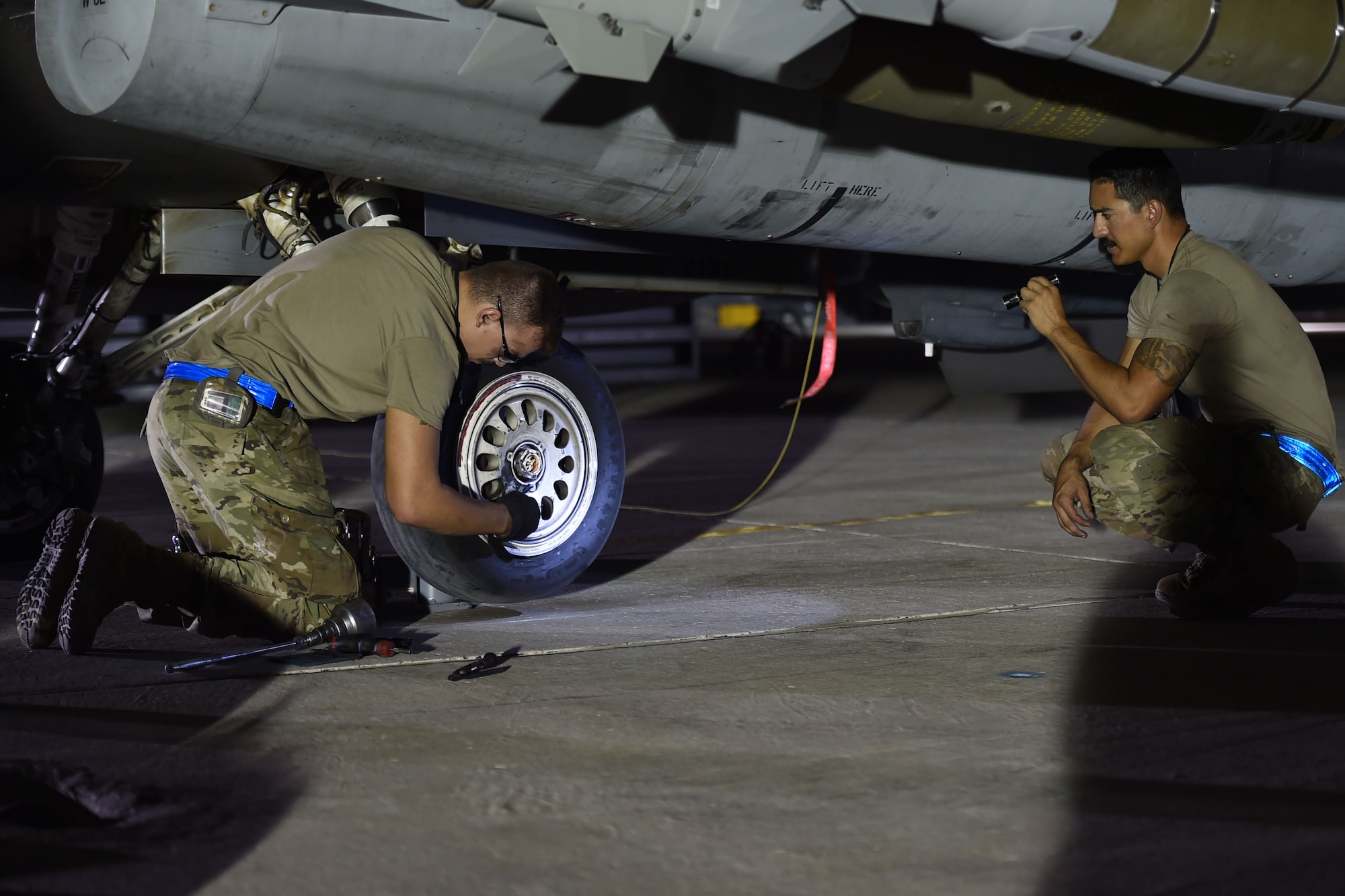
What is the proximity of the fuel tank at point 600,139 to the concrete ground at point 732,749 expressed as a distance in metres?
1.26

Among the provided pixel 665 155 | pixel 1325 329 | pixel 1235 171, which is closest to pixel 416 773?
pixel 665 155

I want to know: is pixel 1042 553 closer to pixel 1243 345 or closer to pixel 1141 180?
pixel 1243 345

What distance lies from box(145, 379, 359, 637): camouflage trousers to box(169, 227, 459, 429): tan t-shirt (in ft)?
0.48

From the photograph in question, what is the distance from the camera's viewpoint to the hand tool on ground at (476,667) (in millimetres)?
3211

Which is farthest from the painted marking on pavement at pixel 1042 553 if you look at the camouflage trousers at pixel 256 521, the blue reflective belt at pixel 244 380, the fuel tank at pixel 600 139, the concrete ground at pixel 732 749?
the blue reflective belt at pixel 244 380

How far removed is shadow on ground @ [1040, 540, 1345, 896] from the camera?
2.02 m

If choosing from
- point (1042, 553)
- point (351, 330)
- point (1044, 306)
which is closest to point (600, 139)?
point (351, 330)

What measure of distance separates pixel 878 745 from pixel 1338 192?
3.94 meters

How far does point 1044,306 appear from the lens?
3.88 m

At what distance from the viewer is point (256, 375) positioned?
3688 millimetres

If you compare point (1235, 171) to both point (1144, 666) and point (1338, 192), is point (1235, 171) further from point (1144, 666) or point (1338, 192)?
point (1144, 666)

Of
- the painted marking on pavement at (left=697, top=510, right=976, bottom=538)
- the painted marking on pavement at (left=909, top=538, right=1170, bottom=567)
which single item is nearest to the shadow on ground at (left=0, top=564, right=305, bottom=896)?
the painted marking on pavement at (left=697, top=510, right=976, bottom=538)

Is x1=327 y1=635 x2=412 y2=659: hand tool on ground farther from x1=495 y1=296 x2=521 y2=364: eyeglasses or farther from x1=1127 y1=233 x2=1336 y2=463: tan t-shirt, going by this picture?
x1=1127 y1=233 x2=1336 y2=463: tan t-shirt

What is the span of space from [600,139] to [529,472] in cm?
108
